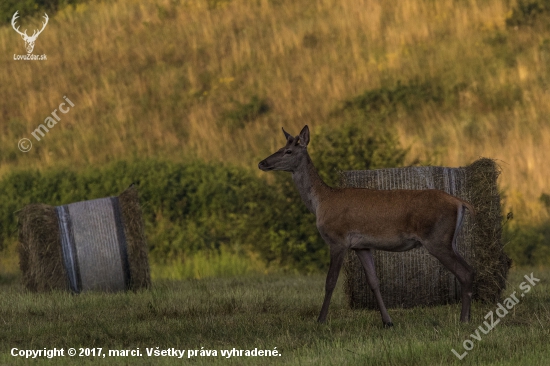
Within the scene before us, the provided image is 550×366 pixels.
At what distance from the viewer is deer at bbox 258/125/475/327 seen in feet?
30.7

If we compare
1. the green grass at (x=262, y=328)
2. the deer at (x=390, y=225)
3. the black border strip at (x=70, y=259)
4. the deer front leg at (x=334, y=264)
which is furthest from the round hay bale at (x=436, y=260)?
the black border strip at (x=70, y=259)

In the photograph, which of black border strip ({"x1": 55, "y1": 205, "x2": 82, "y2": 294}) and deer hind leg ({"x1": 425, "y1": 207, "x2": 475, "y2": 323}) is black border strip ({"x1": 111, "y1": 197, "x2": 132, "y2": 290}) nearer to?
black border strip ({"x1": 55, "y1": 205, "x2": 82, "y2": 294})

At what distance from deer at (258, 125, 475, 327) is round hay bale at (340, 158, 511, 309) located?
48.2 inches

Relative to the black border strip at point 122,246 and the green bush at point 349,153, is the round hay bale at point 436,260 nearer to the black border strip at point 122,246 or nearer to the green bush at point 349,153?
the black border strip at point 122,246

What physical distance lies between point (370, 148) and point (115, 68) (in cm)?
1925

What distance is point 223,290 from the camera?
44.0 feet

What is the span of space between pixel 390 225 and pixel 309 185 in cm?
110

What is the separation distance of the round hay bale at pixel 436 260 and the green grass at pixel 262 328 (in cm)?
29

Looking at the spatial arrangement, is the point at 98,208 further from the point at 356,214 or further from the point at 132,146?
the point at 132,146

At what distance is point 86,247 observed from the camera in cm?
1317

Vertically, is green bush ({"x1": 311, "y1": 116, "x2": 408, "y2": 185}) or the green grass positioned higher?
green bush ({"x1": 311, "y1": 116, "x2": 408, "y2": 185})

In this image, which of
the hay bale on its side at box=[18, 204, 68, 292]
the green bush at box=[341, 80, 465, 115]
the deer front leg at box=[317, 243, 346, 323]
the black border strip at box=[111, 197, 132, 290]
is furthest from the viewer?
the green bush at box=[341, 80, 465, 115]

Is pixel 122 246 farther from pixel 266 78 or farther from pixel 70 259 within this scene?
pixel 266 78

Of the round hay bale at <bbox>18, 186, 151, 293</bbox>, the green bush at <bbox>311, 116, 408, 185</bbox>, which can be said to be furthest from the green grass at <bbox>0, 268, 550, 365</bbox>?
the green bush at <bbox>311, 116, 408, 185</bbox>
